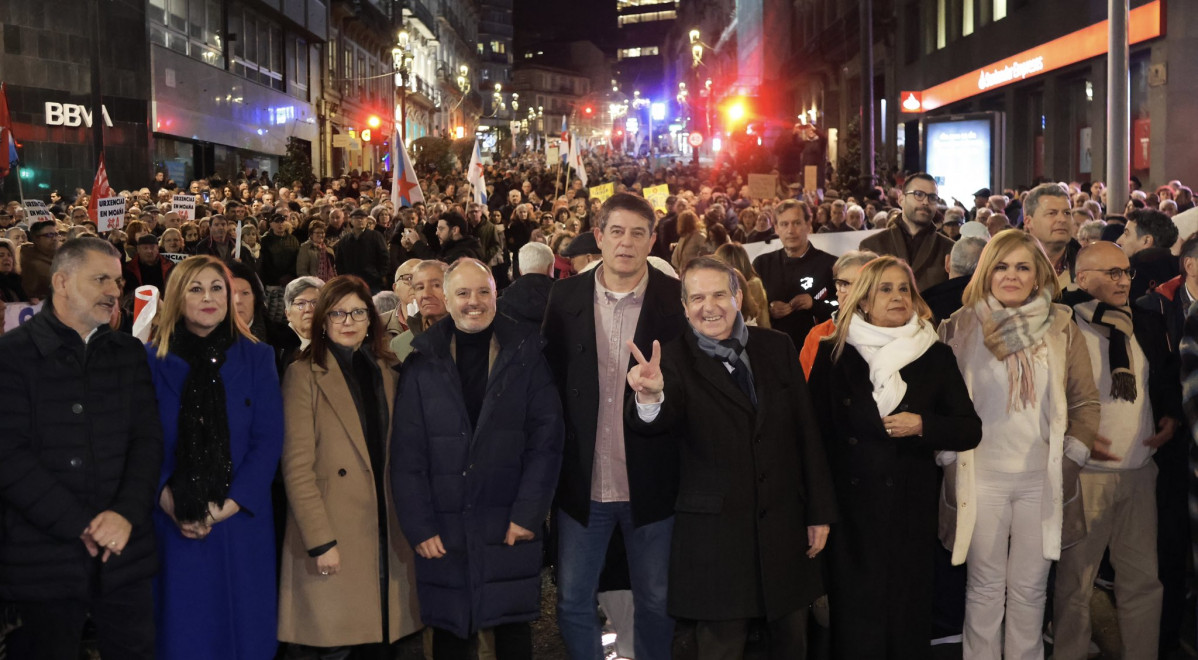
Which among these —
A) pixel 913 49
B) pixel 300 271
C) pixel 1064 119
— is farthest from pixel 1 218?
pixel 913 49

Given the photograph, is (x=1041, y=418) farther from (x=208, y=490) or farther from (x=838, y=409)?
(x=208, y=490)

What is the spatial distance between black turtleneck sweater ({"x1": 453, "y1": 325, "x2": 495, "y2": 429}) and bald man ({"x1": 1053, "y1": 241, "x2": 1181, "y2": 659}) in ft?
9.62

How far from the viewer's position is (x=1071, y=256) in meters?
8.35

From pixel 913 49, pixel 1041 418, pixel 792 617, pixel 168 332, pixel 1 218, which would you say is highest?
pixel 913 49

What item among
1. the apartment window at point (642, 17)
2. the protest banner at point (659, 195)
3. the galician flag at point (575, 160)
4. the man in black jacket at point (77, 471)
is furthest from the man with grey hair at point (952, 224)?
the apartment window at point (642, 17)

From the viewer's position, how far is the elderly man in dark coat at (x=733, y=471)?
4.91 metres

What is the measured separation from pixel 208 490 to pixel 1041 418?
12.3ft

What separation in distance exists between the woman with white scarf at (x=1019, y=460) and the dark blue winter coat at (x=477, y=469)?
1936mm

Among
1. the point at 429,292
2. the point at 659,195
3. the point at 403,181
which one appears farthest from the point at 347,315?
the point at 659,195

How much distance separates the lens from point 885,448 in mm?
5285

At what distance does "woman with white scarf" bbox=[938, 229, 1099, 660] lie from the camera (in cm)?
540

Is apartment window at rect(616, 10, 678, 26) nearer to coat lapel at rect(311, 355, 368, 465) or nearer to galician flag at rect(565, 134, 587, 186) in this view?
galician flag at rect(565, 134, 587, 186)

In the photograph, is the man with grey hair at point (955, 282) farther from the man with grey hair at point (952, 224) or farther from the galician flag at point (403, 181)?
the galician flag at point (403, 181)

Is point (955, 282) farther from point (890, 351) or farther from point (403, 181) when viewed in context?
point (403, 181)
